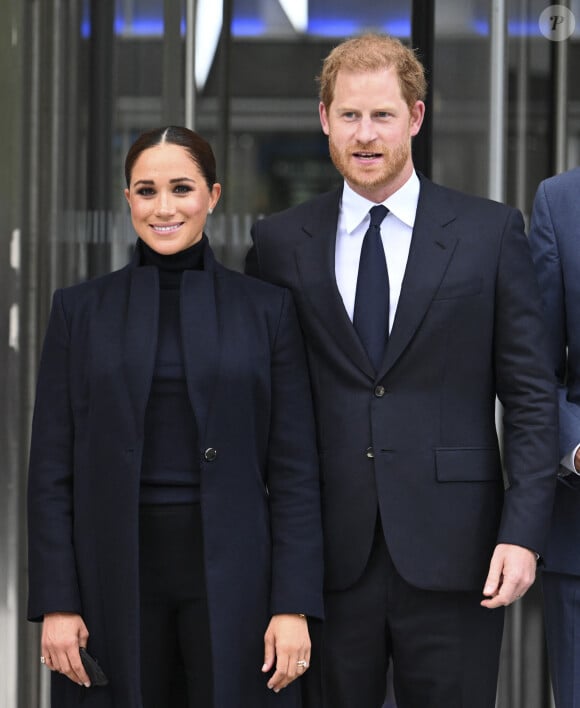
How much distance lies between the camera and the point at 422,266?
246 centimetres

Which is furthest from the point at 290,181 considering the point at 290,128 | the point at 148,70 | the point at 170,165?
the point at 170,165

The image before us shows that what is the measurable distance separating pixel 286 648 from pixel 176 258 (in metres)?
0.84

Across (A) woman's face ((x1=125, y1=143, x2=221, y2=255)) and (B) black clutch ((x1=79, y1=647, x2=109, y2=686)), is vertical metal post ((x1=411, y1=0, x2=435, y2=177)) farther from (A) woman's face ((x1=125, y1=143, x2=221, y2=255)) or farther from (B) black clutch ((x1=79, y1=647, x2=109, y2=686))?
(B) black clutch ((x1=79, y1=647, x2=109, y2=686))

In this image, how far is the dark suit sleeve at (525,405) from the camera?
7.76ft

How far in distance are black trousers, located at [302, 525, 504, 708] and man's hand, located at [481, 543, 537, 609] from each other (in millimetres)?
108

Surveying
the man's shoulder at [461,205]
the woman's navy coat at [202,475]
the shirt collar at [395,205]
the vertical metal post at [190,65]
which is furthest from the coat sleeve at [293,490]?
the vertical metal post at [190,65]

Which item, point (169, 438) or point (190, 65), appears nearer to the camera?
point (169, 438)

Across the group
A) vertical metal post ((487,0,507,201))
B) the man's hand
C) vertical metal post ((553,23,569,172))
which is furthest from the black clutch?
vertical metal post ((553,23,569,172))

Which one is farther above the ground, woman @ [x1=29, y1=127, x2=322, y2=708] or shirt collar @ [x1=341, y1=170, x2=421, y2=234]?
shirt collar @ [x1=341, y1=170, x2=421, y2=234]

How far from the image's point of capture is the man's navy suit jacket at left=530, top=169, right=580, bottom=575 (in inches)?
96.7

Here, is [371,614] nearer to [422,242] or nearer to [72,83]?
[422,242]

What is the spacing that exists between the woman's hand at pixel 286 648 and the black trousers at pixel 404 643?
0.09 meters

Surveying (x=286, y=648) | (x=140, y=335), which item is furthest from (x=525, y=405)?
(x=140, y=335)

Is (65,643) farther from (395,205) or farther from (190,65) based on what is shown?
(190,65)
